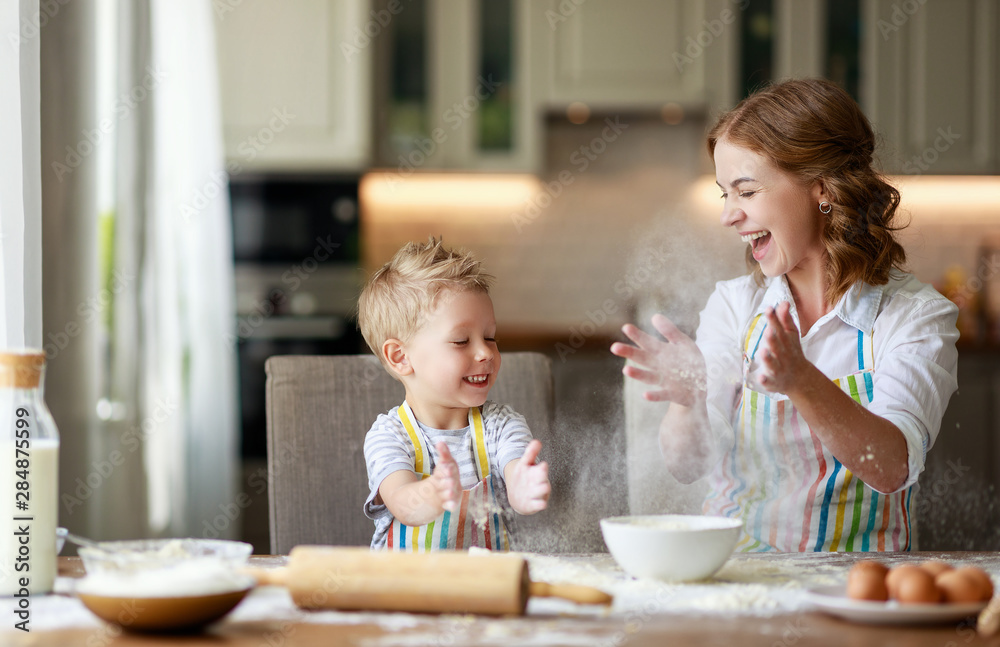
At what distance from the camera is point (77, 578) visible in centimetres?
96

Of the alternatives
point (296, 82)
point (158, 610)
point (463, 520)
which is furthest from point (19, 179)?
point (296, 82)

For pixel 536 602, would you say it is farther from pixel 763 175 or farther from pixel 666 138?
pixel 666 138

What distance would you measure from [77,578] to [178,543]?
0.16m

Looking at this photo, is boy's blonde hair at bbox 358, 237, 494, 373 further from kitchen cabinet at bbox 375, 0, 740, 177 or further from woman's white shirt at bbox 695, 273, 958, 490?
kitchen cabinet at bbox 375, 0, 740, 177

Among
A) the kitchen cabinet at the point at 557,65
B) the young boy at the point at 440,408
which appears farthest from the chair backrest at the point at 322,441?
the kitchen cabinet at the point at 557,65

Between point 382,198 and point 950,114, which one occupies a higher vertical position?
point 950,114

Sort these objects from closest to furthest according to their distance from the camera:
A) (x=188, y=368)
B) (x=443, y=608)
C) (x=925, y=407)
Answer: (x=443, y=608), (x=925, y=407), (x=188, y=368)

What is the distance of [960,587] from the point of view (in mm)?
775

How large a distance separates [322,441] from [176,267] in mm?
1503

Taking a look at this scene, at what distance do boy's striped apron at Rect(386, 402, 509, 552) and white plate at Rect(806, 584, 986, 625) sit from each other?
60cm

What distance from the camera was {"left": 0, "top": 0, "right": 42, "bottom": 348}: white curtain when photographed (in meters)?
1.41

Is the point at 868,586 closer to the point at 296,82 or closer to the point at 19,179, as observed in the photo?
the point at 19,179

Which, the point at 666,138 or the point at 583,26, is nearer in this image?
the point at 583,26

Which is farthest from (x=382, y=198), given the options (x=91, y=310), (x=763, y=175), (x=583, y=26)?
(x=763, y=175)
